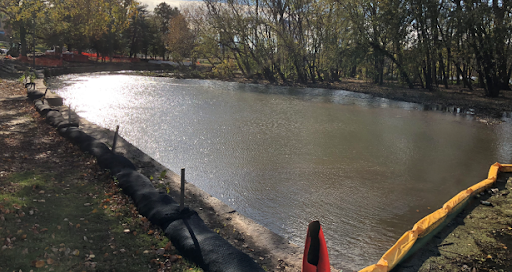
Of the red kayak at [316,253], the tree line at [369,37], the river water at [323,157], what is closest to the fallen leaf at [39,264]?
the red kayak at [316,253]

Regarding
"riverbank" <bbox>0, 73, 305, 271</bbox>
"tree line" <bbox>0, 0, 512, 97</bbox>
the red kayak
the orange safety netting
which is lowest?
"riverbank" <bbox>0, 73, 305, 271</bbox>

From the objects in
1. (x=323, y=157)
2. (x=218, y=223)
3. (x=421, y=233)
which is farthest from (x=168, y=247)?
(x=323, y=157)

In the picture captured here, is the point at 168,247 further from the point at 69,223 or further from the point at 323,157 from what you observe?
the point at 323,157

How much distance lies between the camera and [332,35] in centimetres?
3666

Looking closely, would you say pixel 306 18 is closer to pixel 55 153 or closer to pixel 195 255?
pixel 55 153

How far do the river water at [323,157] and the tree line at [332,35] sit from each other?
888cm

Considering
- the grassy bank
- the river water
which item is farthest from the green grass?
the river water

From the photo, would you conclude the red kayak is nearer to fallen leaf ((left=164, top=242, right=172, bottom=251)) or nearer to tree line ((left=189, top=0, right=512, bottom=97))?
fallen leaf ((left=164, top=242, right=172, bottom=251))

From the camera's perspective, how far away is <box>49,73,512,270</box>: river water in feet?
21.8

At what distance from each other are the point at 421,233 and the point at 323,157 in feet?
17.1

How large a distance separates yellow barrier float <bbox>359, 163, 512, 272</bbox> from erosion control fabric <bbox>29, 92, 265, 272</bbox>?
1.61 metres

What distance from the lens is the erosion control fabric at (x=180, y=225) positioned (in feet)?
13.3

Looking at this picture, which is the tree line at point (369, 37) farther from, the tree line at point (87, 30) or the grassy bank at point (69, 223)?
the grassy bank at point (69, 223)

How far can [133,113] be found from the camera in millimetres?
15781
